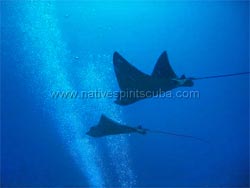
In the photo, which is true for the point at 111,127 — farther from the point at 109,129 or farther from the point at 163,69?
the point at 163,69

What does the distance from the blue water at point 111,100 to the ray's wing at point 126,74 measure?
1.60 feet

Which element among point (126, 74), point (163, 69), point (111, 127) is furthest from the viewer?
point (111, 127)

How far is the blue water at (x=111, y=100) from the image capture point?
5.45 meters

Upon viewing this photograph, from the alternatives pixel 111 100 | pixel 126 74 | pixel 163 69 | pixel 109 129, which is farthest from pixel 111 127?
pixel 163 69

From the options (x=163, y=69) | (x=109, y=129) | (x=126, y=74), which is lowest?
(x=109, y=129)

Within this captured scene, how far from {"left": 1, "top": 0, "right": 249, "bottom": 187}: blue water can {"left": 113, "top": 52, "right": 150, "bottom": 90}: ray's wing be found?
49 cm

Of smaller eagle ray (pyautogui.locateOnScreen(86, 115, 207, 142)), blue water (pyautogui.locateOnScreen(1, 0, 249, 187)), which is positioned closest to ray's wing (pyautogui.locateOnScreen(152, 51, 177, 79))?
blue water (pyautogui.locateOnScreen(1, 0, 249, 187))

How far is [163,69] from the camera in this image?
16.0 feet

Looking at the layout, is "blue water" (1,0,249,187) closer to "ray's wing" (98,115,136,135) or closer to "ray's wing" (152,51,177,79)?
"ray's wing" (98,115,136,135)

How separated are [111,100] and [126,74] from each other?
80 cm

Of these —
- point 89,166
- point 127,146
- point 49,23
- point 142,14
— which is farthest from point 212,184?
point 49,23

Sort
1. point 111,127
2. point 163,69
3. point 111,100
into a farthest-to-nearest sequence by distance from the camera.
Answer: point 111,100
point 111,127
point 163,69

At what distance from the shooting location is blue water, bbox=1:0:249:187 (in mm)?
5453

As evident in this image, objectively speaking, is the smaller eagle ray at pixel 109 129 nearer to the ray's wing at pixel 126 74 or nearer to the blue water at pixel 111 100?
the blue water at pixel 111 100
